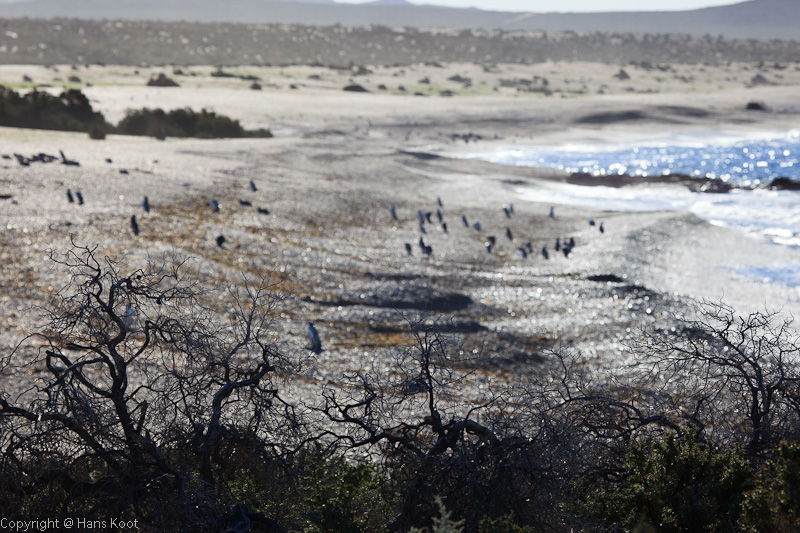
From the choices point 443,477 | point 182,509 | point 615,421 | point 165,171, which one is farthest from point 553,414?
point 165,171

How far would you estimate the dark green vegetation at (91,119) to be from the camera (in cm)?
2791

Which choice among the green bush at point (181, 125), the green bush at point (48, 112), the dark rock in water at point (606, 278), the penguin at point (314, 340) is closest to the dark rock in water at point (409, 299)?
the penguin at point (314, 340)

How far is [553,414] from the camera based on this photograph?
5750 mm

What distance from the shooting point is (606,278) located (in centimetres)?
1444

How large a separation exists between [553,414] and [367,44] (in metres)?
102

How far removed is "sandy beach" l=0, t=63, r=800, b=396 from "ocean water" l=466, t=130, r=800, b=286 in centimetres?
93

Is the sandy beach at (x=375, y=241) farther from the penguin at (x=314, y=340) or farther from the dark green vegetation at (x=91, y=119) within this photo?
the dark green vegetation at (x=91, y=119)

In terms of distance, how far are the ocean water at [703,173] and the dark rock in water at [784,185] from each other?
483mm

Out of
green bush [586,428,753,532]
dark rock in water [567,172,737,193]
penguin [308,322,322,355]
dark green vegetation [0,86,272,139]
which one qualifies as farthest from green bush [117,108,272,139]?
green bush [586,428,753,532]

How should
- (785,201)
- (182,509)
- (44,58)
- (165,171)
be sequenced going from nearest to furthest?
1. (182,509)
2. (165,171)
3. (785,201)
4. (44,58)

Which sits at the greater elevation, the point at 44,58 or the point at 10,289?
the point at 44,58

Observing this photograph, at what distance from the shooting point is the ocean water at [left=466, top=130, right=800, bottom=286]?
20703 millimetres

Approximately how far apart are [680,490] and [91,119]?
29.1 m

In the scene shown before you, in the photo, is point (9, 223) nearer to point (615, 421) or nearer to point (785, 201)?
point (615, 421)
